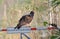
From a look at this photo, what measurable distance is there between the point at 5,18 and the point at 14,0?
1.20 ft

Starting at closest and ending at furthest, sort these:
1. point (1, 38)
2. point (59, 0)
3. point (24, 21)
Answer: point (59, 0) → point (24, 21) → point (1, 38)

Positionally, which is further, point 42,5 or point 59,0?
point 42,5

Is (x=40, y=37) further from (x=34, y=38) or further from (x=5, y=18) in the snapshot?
(x=5, y=18)

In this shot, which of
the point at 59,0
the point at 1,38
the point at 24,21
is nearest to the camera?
the point at 59,0

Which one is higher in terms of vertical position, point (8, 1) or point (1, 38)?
point (8, 1)

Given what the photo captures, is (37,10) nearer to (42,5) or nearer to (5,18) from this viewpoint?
(42,5)

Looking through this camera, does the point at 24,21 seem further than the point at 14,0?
No

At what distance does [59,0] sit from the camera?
4.15ft

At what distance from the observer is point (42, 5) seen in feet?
10.8

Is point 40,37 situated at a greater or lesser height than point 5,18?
lesser

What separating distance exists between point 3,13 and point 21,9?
1.09 ft

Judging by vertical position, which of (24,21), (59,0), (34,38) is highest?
(59,0)

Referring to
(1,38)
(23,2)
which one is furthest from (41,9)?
(1,38)

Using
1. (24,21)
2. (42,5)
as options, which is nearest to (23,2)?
(42,5)
